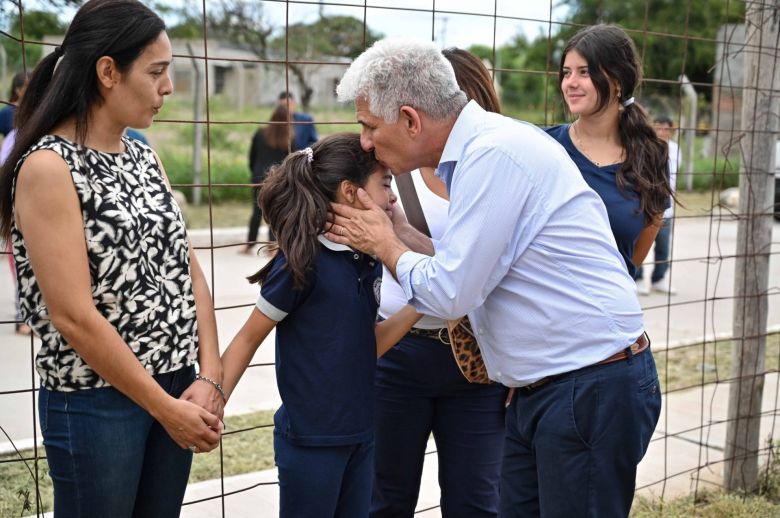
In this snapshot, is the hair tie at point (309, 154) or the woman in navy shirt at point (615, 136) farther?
the woman in navy shirt at point (615, 136)

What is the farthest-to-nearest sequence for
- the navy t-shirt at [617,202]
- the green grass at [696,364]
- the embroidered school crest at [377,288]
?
the green grass at [696,364] < the navy t-shirt at [617,202] < the embroidered school crest at [377,288]

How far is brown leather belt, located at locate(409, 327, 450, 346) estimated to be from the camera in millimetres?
2555

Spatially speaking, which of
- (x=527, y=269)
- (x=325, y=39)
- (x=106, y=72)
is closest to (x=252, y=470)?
(x=527, y=269)

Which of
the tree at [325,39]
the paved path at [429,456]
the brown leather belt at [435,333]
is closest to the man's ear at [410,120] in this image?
the brown leather belt at [435,333]

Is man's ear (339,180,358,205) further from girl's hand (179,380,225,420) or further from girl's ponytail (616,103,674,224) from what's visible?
girl's ponytail (616,103,674,224)

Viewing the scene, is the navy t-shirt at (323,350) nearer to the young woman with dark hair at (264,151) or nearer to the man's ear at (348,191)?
the man's ear at (348,191)

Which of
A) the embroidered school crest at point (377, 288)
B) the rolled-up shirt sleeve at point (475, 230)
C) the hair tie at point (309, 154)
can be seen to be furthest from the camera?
the embroidered school crest at point (377, 288)

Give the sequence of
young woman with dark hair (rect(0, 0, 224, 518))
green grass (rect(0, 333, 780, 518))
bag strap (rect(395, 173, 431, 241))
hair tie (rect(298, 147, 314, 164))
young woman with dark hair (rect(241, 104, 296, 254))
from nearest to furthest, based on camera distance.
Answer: young woman with dark hair (rect(0, 0, 224, 518)) → hair tie (rect(298, 147, 314, 164)) → bag strap (rect(395, 173, 431, 241)) → green grass (rect(0, 333, 780, 518)) → young woman with dark hair (rect(241, 104, 296, 254))

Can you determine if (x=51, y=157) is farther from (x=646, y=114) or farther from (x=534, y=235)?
(x=646, y=114)

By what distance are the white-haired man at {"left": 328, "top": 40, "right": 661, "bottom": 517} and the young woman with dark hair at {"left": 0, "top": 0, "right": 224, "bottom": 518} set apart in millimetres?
476

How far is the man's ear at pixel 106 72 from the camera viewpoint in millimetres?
1921

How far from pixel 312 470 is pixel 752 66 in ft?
9.62

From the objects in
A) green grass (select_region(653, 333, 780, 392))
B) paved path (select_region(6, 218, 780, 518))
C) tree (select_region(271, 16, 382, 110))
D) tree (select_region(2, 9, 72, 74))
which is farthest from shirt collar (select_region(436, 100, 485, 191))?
tree (select_region(271, 16, 382, 110))

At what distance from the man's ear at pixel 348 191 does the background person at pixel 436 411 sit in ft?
1.18
